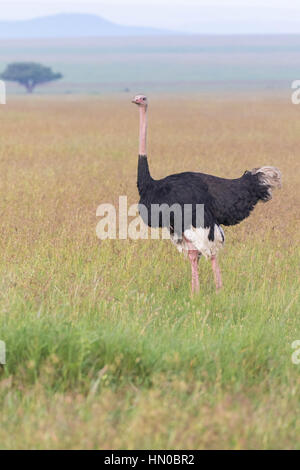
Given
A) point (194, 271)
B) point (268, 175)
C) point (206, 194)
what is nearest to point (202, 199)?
point (206, 194)

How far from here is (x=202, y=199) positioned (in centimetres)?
773

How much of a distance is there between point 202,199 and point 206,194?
0.61 feet

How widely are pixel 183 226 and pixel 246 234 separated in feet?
9.17

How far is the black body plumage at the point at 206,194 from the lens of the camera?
767 cm

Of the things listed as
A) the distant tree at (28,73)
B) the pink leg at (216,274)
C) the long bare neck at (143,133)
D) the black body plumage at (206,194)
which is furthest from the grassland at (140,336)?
the distant tree at (28,73)

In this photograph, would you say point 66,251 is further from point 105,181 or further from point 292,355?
point 105,181

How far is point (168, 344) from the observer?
5.23 m

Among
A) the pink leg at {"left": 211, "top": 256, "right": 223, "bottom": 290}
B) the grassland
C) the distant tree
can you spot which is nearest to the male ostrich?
the pink leg at {"left": 211, "top": 256, "right": 223, "bottom": 290}

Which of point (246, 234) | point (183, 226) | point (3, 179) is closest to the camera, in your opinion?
point (183, 226)

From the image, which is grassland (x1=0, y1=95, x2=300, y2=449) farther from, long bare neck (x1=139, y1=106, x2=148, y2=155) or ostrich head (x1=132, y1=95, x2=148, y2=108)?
ostrich head (x1=132, y1=95, x2=148, y2=108)

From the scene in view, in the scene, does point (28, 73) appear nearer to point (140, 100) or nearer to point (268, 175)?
point (140, 100)

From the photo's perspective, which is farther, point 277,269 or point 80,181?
point 80,181
